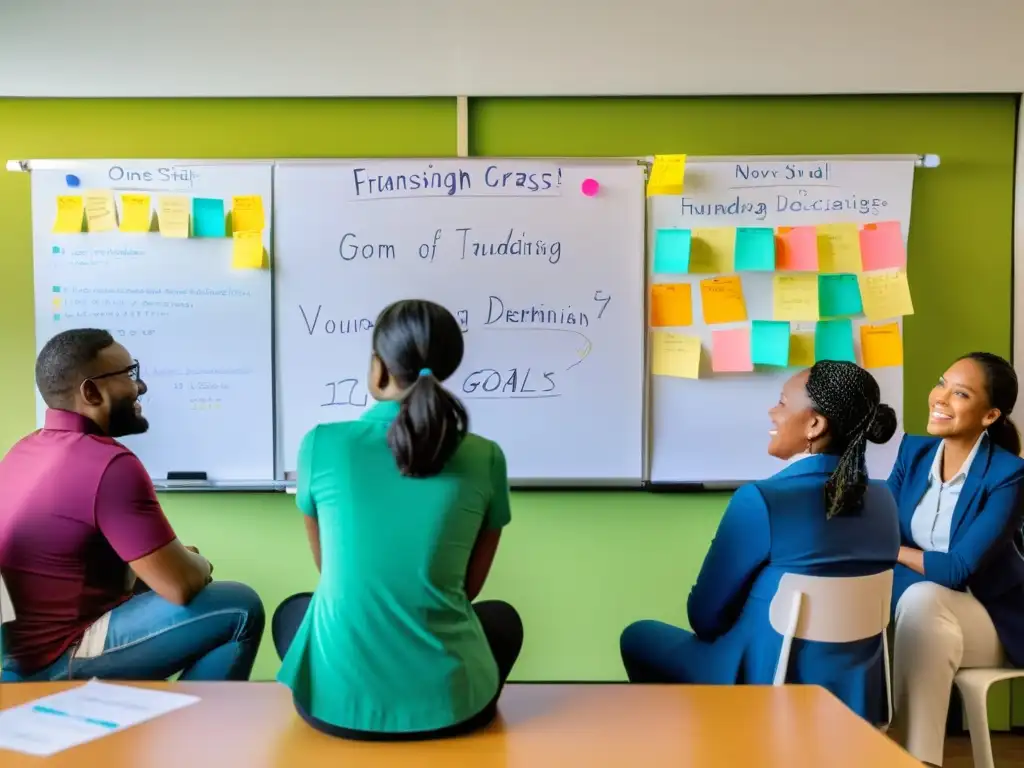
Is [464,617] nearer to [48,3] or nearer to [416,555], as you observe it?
[416,555]

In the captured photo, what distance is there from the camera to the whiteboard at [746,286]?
270 cm

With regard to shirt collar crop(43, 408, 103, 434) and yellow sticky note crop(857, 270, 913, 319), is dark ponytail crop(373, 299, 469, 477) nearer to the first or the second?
shirt collar crop(43, 408, 103, 434)

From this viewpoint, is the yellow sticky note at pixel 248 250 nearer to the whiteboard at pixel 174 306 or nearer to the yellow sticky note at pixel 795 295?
the whiteboard at pixel 174 306

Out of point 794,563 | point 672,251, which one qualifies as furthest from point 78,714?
point 672,251

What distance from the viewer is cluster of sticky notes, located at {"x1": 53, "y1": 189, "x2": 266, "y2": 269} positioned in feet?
8.75

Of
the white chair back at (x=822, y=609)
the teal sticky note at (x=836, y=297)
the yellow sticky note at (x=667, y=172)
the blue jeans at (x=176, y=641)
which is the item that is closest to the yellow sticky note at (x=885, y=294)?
the teal sticky note at (x=836, y=297)

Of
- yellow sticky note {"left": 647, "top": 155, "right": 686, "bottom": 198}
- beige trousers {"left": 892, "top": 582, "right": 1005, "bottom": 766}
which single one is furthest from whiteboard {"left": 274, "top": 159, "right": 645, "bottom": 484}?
beige trousers {"left": 892, "top": 582, "right": 1005, "bottom": 766}

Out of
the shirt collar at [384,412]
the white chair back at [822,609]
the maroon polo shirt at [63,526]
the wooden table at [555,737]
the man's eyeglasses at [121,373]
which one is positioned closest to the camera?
the wooden table at [555,737]

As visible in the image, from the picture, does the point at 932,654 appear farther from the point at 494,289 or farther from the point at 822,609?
the point at 494,289

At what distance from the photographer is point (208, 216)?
2.67 meters

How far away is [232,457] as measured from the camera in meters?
2.72

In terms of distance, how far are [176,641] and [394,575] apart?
0.90 m

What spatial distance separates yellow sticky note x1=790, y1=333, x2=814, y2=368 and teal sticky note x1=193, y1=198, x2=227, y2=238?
6.11ft

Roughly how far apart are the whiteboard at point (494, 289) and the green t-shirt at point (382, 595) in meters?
1.38
